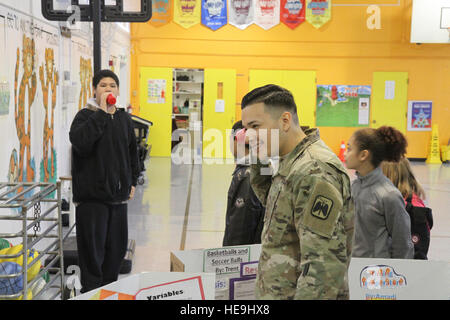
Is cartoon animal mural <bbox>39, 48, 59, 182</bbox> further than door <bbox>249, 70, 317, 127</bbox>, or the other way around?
door <bbox>249, 70, 317, 127</bbox>

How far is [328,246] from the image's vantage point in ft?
4.35

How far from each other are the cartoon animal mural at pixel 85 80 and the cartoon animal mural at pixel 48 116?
1417 millimetres

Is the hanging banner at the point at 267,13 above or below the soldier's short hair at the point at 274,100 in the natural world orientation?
above

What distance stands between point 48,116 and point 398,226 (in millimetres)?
4028

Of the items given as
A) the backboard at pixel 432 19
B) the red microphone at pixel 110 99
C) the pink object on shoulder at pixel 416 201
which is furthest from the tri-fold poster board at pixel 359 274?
the backboard at pixel 432 19

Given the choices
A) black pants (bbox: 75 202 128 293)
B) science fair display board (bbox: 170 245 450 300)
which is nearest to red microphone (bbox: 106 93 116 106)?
black pants (bbox: 75 202 128 293)

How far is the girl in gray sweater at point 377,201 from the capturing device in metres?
2.34

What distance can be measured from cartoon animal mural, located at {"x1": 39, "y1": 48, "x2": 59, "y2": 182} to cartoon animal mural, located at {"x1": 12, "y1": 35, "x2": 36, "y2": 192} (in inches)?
12.9

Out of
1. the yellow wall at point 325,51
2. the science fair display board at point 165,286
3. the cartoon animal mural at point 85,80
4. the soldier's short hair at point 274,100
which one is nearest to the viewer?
the science fair display board at point 165,286

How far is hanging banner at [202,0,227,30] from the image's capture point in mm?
12703

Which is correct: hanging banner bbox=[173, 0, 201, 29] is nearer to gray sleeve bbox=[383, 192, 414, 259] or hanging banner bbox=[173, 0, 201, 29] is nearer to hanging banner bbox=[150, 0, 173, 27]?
hanging banner bbox=[150, 0, 173, 27]

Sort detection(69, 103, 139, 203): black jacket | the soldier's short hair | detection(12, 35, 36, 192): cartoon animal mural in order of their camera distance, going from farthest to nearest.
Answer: detection(12, 35, 36, 192): cartoon animal mural
detection(69, 103, 139, 203): black jacket
the soldier's short hair

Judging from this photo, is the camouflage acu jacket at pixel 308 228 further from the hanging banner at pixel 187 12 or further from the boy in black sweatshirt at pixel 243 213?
the hanging banner at pixel 187 12

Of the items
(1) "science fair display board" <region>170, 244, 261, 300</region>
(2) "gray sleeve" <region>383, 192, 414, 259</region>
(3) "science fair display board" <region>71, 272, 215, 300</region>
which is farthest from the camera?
(2) "gray sleeve" <region>383, 192, 414, 259</region>
